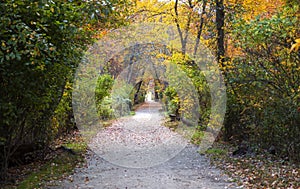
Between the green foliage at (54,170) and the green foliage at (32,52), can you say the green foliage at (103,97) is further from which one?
the green foliage at (32,52)

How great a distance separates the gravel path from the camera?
6.51m

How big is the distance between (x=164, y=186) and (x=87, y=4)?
11.4 feet

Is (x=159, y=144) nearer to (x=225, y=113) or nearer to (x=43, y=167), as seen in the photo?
(x=225, y=113)

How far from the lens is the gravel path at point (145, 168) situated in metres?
6.51

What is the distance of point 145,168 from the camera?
832 cm

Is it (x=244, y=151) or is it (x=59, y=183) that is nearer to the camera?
(x=59, y=183)

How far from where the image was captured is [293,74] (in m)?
7.23

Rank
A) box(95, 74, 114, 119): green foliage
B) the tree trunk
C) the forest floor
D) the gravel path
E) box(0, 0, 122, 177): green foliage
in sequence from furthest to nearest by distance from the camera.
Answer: box(95, 74, 114, 119): green foliage → the tree trunk → the gravel path → the forest floor → box(0, 0, 122, 177): green foliage

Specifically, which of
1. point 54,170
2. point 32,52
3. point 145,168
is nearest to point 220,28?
point 145,168

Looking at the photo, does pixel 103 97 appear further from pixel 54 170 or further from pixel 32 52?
pixel 32 52

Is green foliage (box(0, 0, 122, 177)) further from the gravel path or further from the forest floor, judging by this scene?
the gravel path

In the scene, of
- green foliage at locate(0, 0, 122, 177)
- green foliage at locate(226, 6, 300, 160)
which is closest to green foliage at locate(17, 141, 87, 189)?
green foliage at locate(0, 0, 122, 177)

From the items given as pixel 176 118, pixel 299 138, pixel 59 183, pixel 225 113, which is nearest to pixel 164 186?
pixel 59 183

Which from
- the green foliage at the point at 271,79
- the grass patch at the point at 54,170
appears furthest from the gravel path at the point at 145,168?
the green foliage at the point at 271,79
